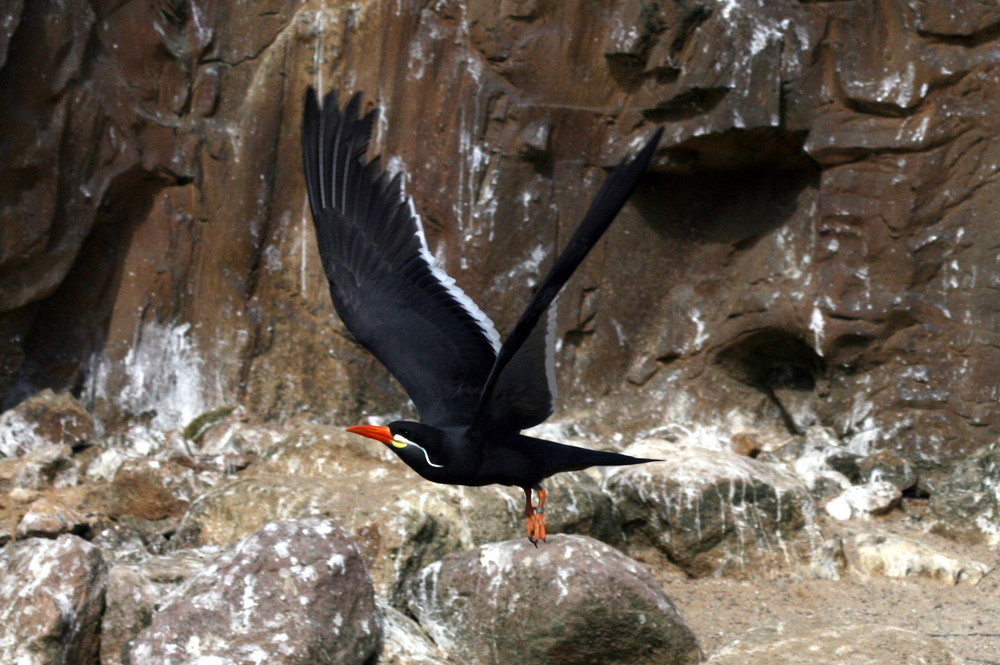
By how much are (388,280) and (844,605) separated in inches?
135

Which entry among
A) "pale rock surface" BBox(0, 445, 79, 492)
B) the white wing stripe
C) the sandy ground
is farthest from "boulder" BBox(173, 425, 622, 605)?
the white wing stripe

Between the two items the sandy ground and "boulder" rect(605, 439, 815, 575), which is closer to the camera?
the sandy ground

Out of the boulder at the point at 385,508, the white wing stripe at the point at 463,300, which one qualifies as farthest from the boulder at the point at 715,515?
the white wing stripe at the point at 463,300

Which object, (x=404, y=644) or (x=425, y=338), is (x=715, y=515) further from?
(x=425, y=338)

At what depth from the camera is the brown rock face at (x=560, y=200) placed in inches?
298

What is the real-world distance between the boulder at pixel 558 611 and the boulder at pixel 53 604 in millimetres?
1456

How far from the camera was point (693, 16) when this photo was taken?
7.94 m

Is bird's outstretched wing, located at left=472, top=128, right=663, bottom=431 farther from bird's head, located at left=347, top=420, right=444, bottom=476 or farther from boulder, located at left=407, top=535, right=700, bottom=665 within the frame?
boulder, located at left=407, top=535, right=700, bottom=665

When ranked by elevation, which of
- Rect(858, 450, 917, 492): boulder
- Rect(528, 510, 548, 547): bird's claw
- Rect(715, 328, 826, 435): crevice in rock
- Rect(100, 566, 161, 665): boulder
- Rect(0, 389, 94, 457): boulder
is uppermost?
Rect(715, 328, 826, 435): crevice in rock

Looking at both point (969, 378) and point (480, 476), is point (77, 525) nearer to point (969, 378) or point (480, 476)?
point (480, 476)

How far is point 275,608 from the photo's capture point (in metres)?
4.62

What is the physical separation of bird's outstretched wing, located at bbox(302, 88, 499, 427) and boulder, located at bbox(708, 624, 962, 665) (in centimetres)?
226

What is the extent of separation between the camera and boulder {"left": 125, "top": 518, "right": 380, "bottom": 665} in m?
4.52

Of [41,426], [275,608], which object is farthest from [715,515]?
[41,426]
